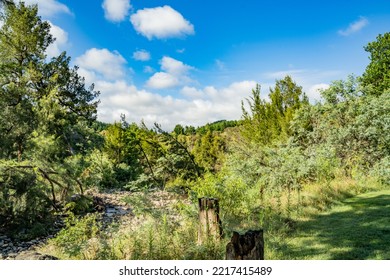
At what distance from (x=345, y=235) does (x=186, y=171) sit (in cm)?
253

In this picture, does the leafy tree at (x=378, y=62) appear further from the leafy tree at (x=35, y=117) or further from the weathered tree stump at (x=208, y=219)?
the weathered tree stump at (x=208, y=219)

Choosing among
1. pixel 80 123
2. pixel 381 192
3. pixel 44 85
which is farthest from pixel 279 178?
pixel 44 85

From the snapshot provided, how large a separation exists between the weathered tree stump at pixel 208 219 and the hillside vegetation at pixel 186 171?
179 millimetres

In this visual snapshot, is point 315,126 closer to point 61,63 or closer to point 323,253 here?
point 323,253

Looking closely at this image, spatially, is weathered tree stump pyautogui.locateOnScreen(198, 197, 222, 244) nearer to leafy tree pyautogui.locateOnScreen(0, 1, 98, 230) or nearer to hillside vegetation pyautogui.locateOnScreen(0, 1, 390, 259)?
hillside vegetation pyautogui.locateOnScreen(0, 1, 390, 259)

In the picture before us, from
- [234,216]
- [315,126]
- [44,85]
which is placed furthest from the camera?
[44,85]

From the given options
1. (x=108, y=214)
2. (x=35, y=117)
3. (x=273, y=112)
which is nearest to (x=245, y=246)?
(x=108, y=214)

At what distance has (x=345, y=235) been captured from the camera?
182 inches

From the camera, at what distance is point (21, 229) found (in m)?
7.42

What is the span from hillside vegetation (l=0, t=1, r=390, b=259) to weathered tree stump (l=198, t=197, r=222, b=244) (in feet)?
0.59

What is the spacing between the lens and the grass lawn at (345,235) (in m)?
3.94

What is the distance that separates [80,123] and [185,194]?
39.8 ft

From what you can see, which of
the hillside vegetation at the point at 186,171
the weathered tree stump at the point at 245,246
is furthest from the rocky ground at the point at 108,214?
the weathered tree stump at the point at 245,246

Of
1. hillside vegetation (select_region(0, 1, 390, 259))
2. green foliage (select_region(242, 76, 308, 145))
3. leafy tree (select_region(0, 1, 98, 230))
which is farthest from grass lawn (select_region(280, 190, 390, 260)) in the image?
green foliage (select_region(242, 76, 308, 145))
